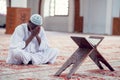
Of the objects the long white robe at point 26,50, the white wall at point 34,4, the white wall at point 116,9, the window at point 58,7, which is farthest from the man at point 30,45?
the white wall at point 34,4

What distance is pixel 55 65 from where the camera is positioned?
18.8 ft

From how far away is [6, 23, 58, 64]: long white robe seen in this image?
553cm

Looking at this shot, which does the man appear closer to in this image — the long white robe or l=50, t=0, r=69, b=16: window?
the long white robe

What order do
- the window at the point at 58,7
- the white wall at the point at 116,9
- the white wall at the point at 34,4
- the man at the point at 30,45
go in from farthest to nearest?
the white wall at the point at 34,4, the window at the point at 58,7, the white wall at the point at 116,9, the man at the point at 30,45

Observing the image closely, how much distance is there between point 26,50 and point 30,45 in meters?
0.11

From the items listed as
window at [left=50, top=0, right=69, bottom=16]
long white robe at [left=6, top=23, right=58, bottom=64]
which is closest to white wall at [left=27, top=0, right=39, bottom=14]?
window at [left=50, top=0, right=69, bottom=16]

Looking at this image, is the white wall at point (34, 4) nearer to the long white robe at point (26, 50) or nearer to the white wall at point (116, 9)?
the white wall at point (116, 9)

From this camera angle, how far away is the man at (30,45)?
550 cm

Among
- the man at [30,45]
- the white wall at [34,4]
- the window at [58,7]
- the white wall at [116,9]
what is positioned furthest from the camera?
the white wall at [34,4]

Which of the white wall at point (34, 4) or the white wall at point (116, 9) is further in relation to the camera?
the white wall at point (34, 4)

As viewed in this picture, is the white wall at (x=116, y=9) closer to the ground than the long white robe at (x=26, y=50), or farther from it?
farther from it

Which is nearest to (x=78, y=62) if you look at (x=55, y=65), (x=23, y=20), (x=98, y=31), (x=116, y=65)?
(x=55, y=65)

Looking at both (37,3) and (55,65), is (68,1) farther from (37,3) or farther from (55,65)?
(55,65)

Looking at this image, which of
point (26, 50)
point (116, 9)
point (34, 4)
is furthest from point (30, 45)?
point (34, 4)
